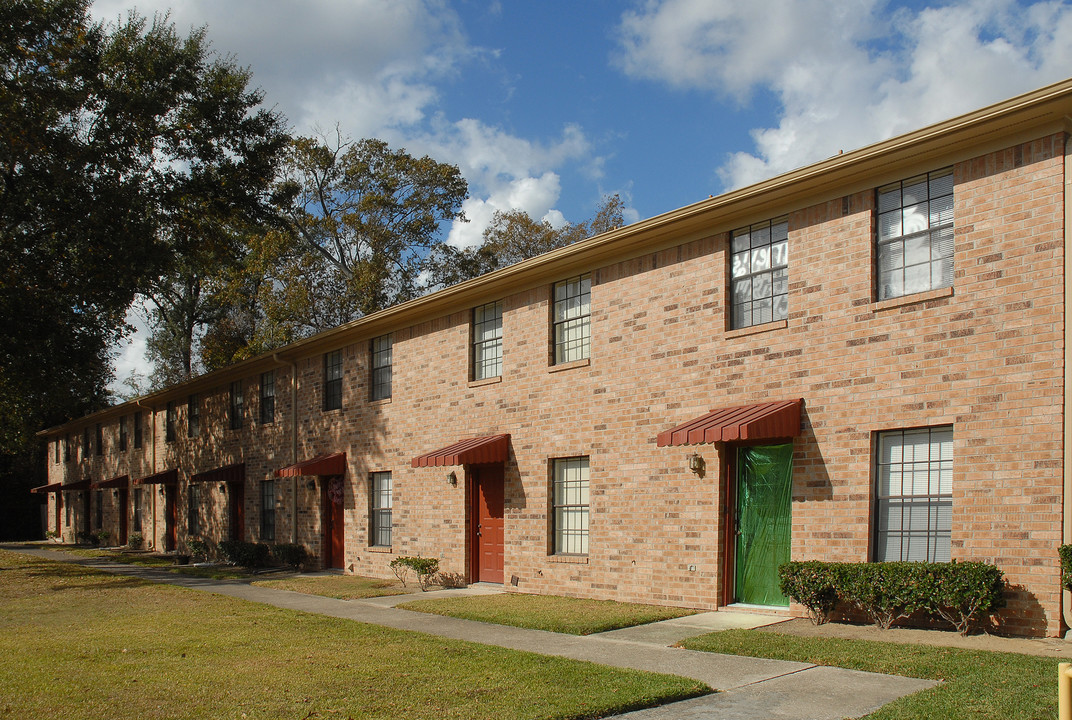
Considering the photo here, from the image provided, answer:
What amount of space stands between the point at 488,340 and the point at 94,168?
10727mm

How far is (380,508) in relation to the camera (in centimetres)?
1936

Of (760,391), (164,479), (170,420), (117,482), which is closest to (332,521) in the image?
(164,479)

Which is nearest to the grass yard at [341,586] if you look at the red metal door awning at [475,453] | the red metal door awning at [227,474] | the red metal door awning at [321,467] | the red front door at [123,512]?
the red metal door awning at [321,467]

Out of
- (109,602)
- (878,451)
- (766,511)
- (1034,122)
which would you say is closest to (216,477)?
(109,602)

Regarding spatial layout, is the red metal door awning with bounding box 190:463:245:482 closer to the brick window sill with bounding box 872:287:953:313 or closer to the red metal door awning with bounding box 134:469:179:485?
the red metal door awning with bounding box 134:469:179:485

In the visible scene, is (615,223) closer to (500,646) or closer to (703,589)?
(703,589)

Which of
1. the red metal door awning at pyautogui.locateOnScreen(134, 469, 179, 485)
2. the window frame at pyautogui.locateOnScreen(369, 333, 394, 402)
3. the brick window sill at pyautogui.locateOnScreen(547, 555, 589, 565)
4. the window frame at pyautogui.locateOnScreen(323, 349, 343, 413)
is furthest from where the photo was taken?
the red metal door awning at pyautogui.locateOnScreen(134, 469, 179, 485)

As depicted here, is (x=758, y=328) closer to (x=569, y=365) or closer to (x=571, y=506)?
(x=569, y=365)

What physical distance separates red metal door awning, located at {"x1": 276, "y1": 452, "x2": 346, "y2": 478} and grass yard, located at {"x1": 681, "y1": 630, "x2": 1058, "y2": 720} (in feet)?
39.8

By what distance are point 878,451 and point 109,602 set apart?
41.9ft

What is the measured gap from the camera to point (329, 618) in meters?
12.5

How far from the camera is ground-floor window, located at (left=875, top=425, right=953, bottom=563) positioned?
31.7 ft

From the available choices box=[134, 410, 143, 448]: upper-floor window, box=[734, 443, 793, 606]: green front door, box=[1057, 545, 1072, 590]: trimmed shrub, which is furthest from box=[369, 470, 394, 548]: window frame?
box=[134, 410, 143, 448]: upper-floor window

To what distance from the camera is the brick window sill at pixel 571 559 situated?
13996mm
